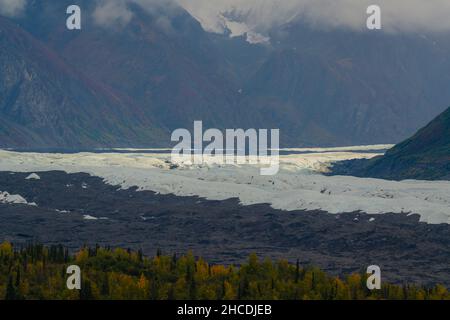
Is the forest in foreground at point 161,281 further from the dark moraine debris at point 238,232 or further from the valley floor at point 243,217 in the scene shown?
the dark moraine debris at point 238,232

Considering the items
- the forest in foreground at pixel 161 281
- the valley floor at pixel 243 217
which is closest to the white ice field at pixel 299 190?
the valley floor at pixel 243 217

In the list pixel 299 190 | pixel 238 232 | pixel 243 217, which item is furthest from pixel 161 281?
pixel 299 190

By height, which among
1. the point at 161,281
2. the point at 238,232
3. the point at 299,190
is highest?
the point at 299,190

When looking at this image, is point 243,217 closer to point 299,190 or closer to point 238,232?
point 238,232

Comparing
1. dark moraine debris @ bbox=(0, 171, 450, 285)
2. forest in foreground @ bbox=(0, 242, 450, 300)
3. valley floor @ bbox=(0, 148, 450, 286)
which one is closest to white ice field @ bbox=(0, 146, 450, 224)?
valley floor @ bbox=(0, 148, 450, 286)

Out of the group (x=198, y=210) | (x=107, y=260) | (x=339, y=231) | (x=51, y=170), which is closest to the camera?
(x=107, y=260)

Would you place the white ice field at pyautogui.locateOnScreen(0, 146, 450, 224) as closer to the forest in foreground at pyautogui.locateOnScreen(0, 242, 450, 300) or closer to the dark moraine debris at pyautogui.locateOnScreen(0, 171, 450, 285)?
the dark moraine debris at pyautogui.locateOnScreen(0, 171, 450, 285)
